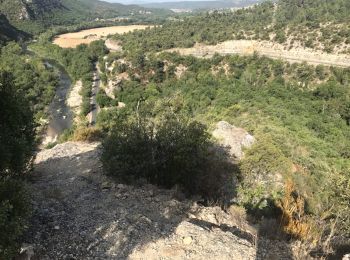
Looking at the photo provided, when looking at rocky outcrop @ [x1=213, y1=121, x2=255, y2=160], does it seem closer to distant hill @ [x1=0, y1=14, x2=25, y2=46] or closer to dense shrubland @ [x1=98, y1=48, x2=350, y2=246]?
dense shrubland @ [x1=98, y1=48, x2=350, y2=246]

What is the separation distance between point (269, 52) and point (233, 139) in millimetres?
43425

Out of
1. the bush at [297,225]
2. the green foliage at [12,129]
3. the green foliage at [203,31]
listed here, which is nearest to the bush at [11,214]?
the green foliage at [12,129]

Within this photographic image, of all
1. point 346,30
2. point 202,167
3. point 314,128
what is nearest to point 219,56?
point 346,30

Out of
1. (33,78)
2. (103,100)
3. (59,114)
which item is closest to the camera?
(59,114)

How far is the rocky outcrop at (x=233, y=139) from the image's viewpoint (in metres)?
21.4

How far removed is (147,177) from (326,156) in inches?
726

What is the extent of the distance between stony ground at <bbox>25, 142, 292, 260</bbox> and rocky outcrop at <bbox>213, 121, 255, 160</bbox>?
813cm

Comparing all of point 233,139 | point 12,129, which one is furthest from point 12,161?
point 233,139

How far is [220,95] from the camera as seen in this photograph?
4391 centimetres

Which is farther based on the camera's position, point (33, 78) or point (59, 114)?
point (33, 78)

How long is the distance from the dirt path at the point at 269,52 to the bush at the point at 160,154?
44148 millimetres

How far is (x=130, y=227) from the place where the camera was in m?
11.2

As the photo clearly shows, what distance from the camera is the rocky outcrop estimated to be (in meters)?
21.4

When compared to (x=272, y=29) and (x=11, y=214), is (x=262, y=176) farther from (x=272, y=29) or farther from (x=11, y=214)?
(x=272, y=29)
